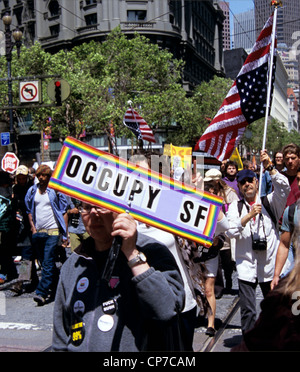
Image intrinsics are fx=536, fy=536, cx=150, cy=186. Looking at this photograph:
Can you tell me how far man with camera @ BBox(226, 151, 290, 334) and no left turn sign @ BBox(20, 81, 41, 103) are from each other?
14.2 metres

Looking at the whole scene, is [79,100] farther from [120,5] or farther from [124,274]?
[124,274]

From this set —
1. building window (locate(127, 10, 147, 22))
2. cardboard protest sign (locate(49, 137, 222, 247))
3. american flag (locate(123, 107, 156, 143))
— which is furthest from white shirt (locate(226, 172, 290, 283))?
building window (locate(127, 10, 147, 22))

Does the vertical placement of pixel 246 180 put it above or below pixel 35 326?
above

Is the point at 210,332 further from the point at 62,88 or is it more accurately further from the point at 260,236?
the point at 62,88

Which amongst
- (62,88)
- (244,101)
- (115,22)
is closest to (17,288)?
(244,101)

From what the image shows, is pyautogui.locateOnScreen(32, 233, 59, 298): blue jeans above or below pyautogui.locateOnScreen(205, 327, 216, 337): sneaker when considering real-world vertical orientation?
above

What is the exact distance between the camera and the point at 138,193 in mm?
2139

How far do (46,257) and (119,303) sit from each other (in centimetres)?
536

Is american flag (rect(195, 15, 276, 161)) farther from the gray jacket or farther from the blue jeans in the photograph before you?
the gray jacket

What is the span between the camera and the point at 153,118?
37.0 m

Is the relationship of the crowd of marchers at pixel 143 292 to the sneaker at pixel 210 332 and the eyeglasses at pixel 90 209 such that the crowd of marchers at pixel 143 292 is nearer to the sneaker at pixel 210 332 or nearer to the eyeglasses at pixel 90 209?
the eyeglasses at pixel 90 209

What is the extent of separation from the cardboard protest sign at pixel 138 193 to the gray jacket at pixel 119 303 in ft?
0.74

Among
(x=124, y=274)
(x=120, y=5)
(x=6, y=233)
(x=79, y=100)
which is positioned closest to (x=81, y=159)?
(x=124, y=274)

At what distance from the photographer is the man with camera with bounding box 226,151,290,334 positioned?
16.6 feet
